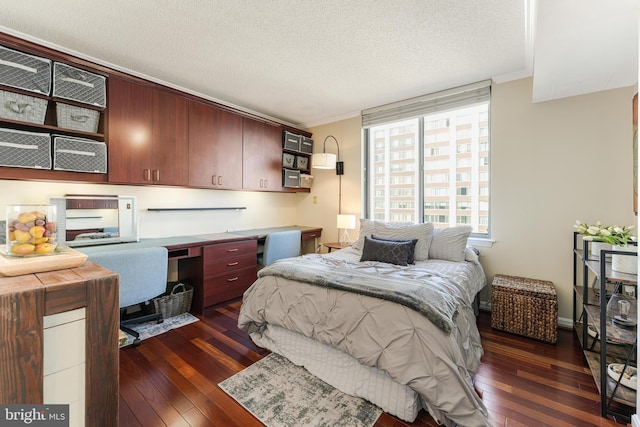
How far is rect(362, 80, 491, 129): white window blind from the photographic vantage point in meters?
3.08

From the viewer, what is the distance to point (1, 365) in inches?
24.7

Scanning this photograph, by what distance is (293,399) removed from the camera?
1.72 meters

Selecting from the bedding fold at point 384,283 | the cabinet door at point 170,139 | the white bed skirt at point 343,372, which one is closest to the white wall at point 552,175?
the bedding fold at point 384,283

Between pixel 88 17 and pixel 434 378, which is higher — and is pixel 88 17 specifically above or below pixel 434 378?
above

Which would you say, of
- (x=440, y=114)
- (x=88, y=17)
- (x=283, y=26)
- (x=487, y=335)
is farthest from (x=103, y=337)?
(x=440, y=114)

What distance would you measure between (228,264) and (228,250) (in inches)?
6.3

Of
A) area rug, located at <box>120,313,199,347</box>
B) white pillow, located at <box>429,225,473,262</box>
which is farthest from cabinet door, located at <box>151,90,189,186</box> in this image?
white pillow, located at <box>429,225,473,262</box>

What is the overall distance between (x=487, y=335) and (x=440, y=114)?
2.43 meters

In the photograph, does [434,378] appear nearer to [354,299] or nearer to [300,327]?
[354,299]

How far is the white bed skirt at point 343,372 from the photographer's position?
5.19 ft

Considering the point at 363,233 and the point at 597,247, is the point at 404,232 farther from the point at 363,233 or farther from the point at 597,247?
the point at 597,247

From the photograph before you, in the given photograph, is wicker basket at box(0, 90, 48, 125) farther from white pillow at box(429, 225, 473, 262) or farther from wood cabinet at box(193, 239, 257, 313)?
white pillow at box(429, 225, 473, 262)

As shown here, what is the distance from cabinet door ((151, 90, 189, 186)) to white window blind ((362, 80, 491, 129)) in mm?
2287

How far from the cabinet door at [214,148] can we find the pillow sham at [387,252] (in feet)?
6.02
